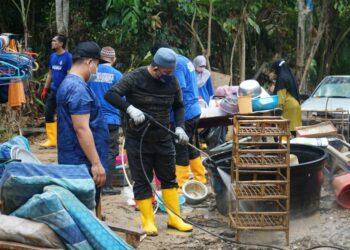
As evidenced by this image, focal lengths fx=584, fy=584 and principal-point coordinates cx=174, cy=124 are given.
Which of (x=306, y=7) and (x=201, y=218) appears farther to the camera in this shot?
(x=306, y=7)

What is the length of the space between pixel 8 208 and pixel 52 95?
638 centimetres

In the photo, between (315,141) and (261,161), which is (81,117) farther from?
(315,141)

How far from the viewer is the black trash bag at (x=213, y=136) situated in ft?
35.2

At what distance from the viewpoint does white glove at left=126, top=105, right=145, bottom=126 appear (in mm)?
5766

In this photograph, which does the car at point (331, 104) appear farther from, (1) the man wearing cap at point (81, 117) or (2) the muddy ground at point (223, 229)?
(1) the man wearing cap at point (81, 117)

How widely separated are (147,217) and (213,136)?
4657mm

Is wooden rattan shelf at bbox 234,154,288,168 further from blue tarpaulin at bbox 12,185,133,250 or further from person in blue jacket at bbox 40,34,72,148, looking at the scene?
person in blue jacket at bbox 40,34,72,148

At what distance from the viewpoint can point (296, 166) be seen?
632cm

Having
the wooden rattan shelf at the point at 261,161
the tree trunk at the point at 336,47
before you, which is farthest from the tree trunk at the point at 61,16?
the tree trunk at the point at 336,47

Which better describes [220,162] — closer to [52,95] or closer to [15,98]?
[15,98]

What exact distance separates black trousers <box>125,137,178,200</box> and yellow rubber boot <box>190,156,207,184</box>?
6.71ft

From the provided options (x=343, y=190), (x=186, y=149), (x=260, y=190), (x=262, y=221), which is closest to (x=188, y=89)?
(x=186, y=149)

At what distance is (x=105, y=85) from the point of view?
777cm

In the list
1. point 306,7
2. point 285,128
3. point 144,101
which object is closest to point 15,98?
point 144,101
